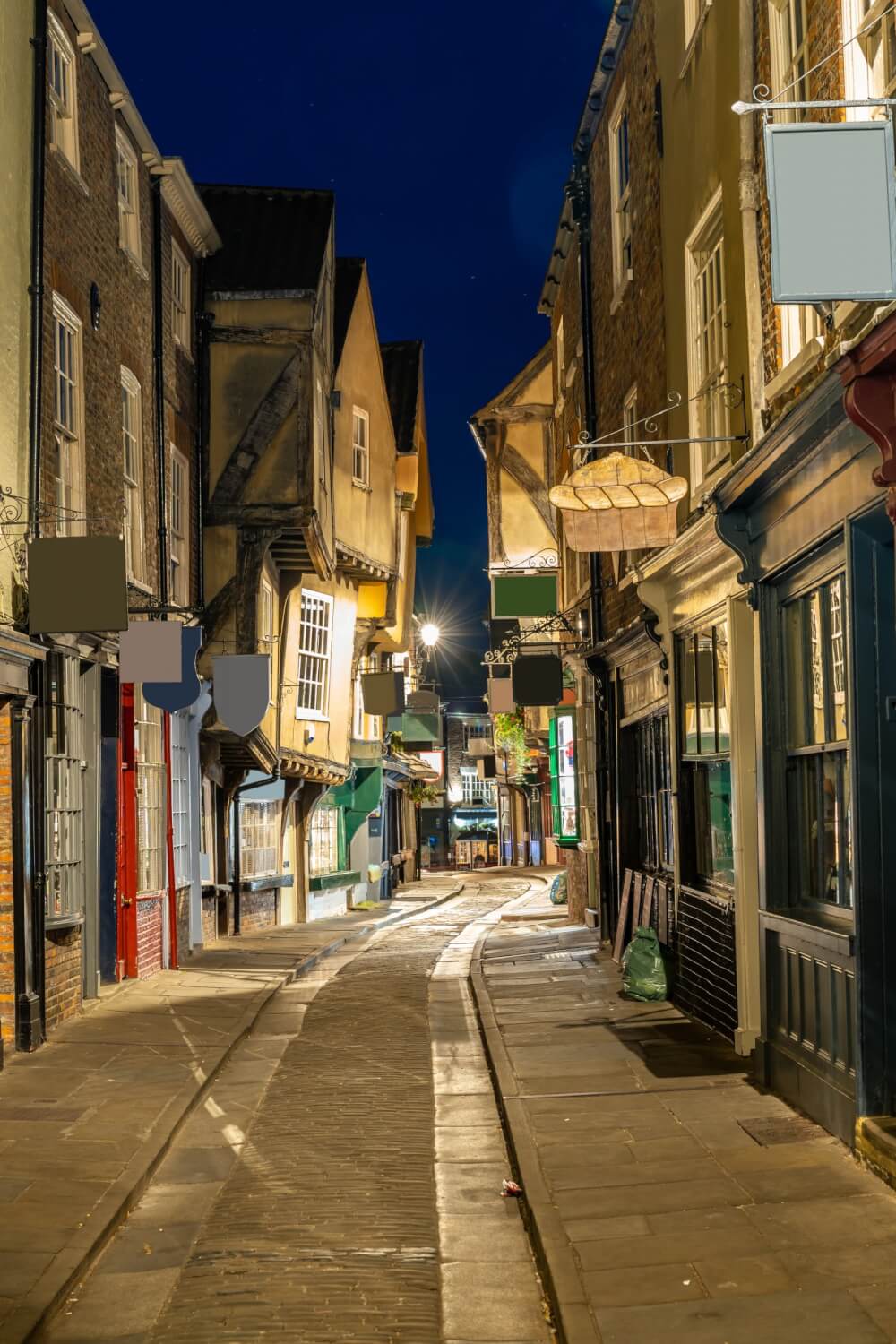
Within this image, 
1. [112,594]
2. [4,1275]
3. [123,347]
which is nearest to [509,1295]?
[4,1275]

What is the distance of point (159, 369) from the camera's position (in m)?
18.9

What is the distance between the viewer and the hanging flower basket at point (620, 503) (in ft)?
43.1

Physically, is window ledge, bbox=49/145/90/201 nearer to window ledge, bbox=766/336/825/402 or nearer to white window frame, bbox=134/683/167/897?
white window frame, bbox=134/683/167/897

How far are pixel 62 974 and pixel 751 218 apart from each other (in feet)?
29.8

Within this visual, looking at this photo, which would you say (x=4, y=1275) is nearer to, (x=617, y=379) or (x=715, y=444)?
(x=715, y=444)

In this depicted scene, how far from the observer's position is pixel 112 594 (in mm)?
12391

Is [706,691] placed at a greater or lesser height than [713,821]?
greater

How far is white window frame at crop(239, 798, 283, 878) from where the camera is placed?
25.3 metres

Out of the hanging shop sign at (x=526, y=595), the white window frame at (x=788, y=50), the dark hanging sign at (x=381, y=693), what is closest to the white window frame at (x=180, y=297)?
the hanging shop sign at (x=526, y=595)

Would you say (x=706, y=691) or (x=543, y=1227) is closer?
(x=543, y=1227)

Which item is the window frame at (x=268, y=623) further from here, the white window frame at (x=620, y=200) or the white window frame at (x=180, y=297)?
the white window frame at (x=620, y=200)

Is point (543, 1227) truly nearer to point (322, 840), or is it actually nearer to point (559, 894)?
point (322, 840)

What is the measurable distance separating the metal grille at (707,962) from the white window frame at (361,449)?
15.8m

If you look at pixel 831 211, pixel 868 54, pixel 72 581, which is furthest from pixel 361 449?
pixel 831 211
